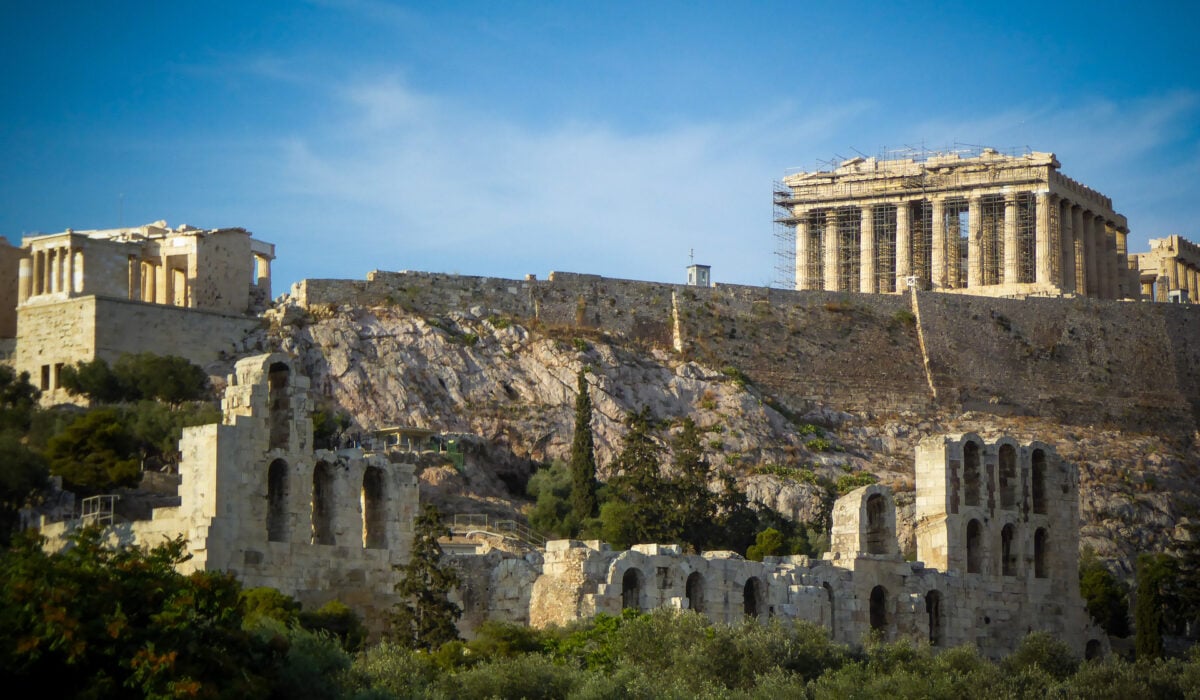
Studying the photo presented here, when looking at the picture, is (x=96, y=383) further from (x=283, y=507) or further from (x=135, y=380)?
(x=283, y=507)

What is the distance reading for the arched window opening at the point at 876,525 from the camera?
53188 mm

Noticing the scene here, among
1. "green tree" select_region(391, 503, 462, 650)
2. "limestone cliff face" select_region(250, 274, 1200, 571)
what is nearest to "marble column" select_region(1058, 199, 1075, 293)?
"limestone cliff face" select_region(250, 274, 1200, 571)

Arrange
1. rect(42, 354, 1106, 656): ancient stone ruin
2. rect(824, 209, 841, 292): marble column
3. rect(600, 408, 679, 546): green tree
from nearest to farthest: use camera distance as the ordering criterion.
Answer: rect(42, 354, 1106, 656): ancient stone ruin → rect(600, 408, 679, 546): green tree → rect(824, 209, 841, 292): marble column

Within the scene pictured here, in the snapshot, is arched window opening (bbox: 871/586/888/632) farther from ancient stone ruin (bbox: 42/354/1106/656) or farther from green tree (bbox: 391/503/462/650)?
green tree (bbox: 391/503/462/650)

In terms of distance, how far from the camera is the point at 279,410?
1753 inches

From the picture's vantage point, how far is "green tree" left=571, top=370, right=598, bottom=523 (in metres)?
60.3

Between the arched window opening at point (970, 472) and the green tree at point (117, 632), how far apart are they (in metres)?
28.8

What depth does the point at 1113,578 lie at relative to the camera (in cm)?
6297

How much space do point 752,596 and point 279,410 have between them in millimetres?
11440

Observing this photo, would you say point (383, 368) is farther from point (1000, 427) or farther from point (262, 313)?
point (1000, 427)

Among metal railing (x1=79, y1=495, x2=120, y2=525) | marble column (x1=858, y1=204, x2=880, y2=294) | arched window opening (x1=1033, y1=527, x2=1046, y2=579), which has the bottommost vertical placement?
arched window opening (x1=1033, y1=527, x2=1046, y2=579)

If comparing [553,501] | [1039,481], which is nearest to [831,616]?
[1039,481]

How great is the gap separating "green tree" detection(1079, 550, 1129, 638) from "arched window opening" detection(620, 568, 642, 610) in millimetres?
17905

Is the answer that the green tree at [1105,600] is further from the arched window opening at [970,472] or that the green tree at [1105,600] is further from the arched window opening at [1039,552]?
the arched window opening at [970,472]
